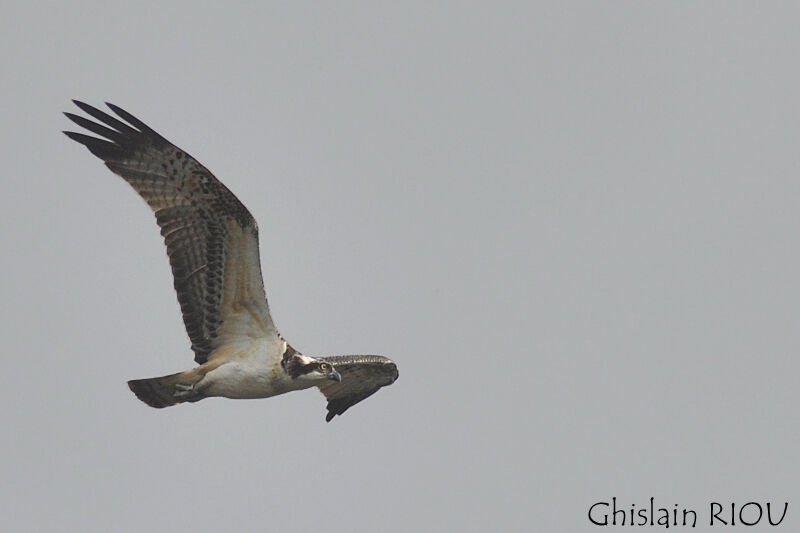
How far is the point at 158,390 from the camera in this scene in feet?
60.4

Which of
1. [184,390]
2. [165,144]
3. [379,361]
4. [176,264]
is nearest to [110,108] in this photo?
[165,144]

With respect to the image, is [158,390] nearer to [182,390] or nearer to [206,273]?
[182,390]

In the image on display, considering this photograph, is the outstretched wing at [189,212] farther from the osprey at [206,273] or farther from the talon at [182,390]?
the talon at [182,390]

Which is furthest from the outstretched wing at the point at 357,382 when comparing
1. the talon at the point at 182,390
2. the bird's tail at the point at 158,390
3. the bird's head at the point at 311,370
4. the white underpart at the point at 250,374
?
the bird's tail at the point at 158,390

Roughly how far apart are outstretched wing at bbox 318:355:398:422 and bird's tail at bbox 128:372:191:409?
97.1 inches

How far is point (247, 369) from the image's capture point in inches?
721

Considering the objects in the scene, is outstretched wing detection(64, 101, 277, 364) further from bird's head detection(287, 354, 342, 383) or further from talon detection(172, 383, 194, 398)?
talon detection(172, 383, 194, 398)

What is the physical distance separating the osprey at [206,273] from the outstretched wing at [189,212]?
0.01 meters

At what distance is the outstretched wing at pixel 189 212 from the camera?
58.6 feet

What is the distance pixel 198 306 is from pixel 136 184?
162cm

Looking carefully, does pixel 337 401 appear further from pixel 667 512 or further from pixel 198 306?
pixel 667 512

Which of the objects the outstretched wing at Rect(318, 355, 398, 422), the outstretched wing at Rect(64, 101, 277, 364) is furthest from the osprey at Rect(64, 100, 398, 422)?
the outstretched wing at Rect(318, 355, 398, 422)

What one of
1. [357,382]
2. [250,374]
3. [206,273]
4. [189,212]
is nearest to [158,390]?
[250,374]

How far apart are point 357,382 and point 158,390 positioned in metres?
3.50
